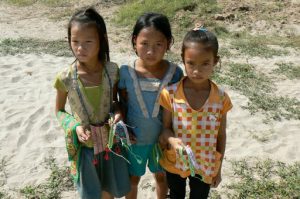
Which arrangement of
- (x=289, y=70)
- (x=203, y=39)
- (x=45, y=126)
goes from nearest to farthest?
(x=203, y=39) < (x=45, y=126) < (x=289, y=70)

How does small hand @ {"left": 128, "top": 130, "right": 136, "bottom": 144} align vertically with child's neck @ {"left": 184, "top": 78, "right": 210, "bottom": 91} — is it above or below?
below

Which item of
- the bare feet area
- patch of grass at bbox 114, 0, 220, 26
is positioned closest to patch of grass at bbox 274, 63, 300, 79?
the bare feet area

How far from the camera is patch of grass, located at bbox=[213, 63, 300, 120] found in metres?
5.26

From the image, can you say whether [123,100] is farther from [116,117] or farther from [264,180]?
[264,180]

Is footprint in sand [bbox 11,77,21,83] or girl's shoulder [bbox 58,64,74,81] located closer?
girl's shoulder [bbox 58,64,74,81]

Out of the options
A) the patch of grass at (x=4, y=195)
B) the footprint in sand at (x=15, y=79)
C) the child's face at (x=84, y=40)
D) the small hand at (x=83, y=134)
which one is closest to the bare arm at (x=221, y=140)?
the small hand at (x=83, y=134)

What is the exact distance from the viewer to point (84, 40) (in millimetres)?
2291

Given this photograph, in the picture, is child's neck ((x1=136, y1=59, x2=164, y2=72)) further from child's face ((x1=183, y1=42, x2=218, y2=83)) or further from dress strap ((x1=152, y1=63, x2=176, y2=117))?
child's face ((x1=183, y1=42, x2=218, y2=83))

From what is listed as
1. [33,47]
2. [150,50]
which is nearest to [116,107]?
[150,50]

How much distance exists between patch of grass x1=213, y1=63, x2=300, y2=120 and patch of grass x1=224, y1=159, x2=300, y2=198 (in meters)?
1.28

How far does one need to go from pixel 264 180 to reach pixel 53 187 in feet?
6.79

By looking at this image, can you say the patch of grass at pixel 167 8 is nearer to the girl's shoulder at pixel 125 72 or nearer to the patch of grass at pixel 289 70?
the patch of grass at pixel 289 70

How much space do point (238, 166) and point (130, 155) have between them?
1.79 metres

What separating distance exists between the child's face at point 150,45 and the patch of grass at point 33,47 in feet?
18.3
